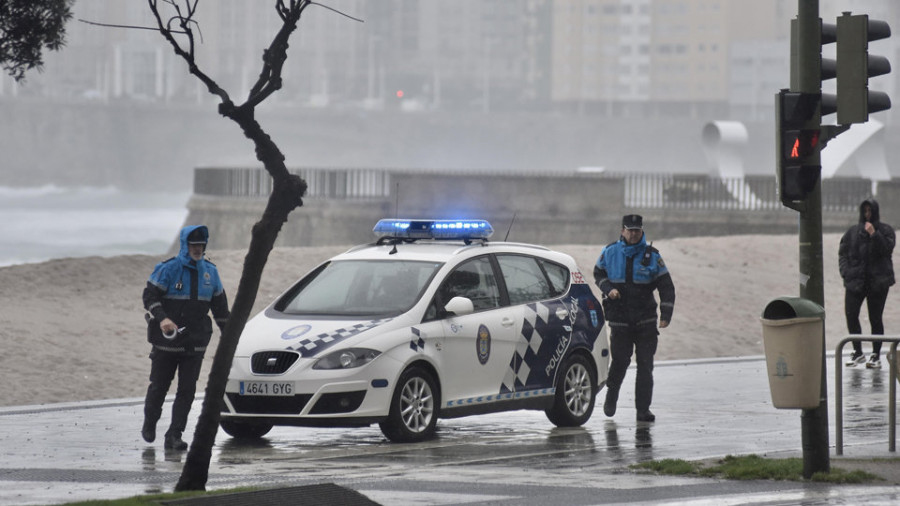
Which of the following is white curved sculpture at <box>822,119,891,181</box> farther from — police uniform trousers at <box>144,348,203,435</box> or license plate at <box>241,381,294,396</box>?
license plate at <box>241,381,294,396</box>

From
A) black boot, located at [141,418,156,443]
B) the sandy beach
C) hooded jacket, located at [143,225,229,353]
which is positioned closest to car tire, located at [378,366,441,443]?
hooded jacket, located at [143,225,229,353]

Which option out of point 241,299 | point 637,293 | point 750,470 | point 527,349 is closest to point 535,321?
point 527,349

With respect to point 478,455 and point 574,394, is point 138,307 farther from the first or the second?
point 478,455

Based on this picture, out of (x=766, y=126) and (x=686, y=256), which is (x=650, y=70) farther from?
(x=686, y=256)

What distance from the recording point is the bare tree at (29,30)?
16141 millimetres

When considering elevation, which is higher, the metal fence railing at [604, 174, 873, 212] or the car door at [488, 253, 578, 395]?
the metal fence railing at [604, 174, 873, 212]

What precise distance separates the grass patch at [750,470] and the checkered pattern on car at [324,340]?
2.66m

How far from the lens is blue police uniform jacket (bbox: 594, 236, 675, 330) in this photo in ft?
46.9

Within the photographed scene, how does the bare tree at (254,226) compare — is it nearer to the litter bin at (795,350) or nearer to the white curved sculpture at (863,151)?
the litter bin at (795,350)

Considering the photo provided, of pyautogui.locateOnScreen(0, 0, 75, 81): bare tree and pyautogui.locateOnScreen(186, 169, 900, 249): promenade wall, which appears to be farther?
pyautogui.locateOnScreen(186, 169, 900, 249): promenade wall

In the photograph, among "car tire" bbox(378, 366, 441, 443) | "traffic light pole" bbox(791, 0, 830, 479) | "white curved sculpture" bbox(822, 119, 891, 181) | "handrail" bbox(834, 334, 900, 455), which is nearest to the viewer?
"traffic light pole" bbox(791, 0, 830, 479)

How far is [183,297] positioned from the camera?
1258cm

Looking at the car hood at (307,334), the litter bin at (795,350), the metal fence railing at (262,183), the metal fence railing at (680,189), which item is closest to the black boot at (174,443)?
the car hood at (307,334)

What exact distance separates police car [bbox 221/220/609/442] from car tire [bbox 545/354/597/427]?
12mm
